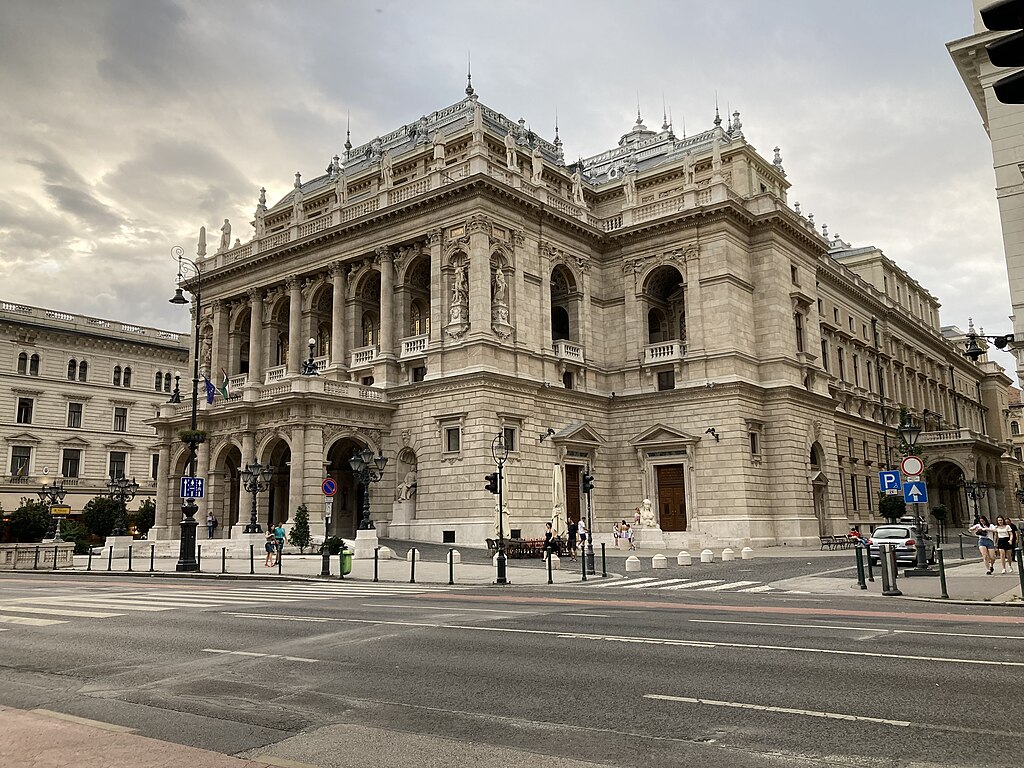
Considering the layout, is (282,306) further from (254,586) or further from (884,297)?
(884,297)

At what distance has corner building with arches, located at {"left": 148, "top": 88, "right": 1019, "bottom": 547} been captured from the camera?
136 feet

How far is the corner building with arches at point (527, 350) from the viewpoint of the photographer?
41438mm

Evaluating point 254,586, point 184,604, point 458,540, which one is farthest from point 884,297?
point 184,604

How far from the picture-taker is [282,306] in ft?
→ 176

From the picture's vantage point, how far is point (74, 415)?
67.8 metres

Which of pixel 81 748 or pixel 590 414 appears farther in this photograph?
pixel 590 414

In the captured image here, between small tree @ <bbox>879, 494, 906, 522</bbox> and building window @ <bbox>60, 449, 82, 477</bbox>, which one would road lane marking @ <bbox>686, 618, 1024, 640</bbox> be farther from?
building window @ <bbox>60, 449, 82, 477</bbox>

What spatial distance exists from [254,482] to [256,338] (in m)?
15.3

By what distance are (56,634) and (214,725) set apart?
7678 mm

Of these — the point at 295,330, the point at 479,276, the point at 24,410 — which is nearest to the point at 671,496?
the point at 479,276

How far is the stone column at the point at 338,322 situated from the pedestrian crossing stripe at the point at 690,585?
27.1 m

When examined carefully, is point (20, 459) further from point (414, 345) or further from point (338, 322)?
point (414, 345)

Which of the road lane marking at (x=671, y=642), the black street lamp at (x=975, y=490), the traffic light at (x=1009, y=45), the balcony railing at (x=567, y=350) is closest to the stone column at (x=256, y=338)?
the balcony railing at (x=567, y=350)

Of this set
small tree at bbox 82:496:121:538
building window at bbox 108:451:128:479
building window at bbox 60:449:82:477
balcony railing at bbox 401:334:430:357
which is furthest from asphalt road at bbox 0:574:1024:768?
building window at bbox 108:451:128:479
